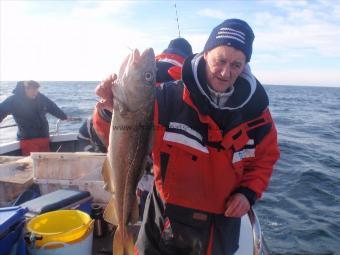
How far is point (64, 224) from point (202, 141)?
77.6 inches

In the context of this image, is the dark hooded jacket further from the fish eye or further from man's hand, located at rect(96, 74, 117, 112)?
the fish eye

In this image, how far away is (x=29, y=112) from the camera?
7711 mm

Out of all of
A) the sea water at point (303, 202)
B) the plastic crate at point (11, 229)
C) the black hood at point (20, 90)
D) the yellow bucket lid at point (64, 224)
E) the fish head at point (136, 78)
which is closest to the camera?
the fish head at point (136, 78)

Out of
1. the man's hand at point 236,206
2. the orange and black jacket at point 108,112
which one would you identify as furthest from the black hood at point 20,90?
the man's hand at point 236,206

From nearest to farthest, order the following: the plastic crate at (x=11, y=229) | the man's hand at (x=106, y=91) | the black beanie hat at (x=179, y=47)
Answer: the man's hand at (x=106, y=91)
the plastic crate at (x=11, y=229)
the black beanie hat at (x=179, y=47)

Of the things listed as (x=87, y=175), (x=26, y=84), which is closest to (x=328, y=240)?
(x=87, y=175)

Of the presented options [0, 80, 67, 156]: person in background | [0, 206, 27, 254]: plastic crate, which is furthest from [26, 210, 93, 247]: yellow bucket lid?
[0, 80, 67, 156]: person in background

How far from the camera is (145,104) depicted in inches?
96.0

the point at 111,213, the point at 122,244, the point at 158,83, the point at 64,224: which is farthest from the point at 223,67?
the point at 64,224

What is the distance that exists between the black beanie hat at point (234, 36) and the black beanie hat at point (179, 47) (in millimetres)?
1484

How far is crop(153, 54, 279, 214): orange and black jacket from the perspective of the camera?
107 inches

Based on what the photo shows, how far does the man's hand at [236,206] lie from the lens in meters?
2.77

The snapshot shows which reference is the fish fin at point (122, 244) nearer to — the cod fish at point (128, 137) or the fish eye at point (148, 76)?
the cod fish at point (128, 137)

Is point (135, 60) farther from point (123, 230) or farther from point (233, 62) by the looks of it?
point (123, 230)
